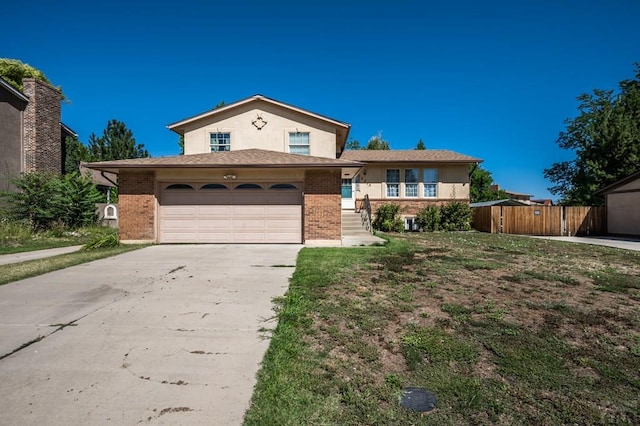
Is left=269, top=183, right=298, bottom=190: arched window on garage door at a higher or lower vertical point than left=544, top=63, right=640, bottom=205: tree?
lower

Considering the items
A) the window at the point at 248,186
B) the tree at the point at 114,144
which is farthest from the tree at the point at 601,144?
the tree at the point at 114,144

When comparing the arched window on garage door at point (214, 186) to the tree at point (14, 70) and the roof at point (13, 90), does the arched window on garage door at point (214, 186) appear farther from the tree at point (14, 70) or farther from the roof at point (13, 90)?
the tree at point (14, 70)

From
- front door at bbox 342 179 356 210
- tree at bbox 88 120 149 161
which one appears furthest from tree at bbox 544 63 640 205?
tree at bbox 88 120 149 161

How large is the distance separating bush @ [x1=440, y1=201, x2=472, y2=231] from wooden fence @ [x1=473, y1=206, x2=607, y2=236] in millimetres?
1327

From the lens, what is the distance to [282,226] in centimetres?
1221

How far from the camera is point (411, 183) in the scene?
20.4 m

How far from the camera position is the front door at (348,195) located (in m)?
19.3

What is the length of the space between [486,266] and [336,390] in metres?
6.59

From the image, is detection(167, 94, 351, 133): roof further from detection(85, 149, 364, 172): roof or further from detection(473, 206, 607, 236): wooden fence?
detection(473, 206, 607, 236): wooden fence

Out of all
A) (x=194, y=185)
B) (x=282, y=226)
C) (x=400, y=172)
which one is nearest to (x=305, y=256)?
(x=282, y=226)

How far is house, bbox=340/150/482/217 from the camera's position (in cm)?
2011

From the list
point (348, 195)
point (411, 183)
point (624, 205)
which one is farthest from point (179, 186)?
point (624, 205)

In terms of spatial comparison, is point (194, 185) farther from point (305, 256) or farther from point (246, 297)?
point (246, 297)

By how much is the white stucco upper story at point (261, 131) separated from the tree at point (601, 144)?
71.1 feet
